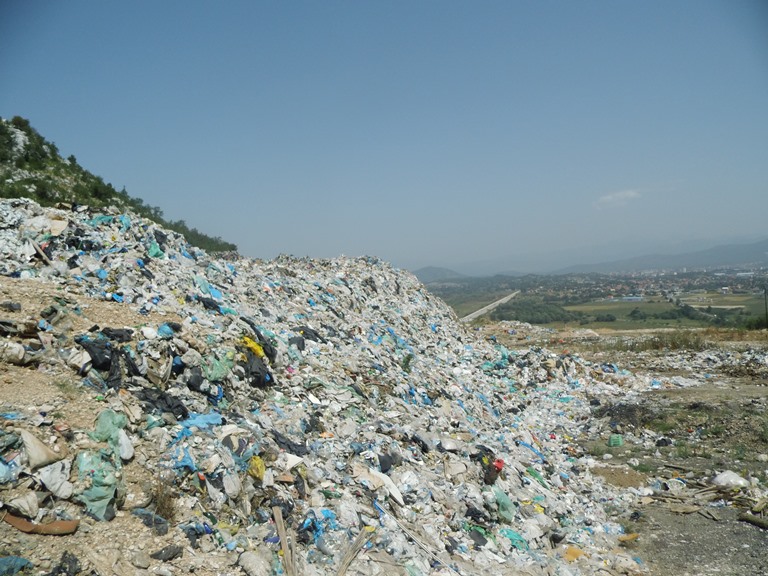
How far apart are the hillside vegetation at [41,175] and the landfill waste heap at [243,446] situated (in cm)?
1265

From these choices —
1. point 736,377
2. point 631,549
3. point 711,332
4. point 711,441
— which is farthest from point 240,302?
point 711,332

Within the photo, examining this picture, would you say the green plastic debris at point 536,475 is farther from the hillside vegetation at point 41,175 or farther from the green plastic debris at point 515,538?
the hillside vegetation at point 41,175

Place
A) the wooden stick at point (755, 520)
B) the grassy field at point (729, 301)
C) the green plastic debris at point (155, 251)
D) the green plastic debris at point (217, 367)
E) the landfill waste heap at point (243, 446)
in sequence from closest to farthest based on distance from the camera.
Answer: the landfill waste heap at point (243, 446) < the wooden stick at point (755, 520) < the green plastic debris at point (217, 367) < the green plastic debris at point (155, 251) < the grassy field at point (729, 301)

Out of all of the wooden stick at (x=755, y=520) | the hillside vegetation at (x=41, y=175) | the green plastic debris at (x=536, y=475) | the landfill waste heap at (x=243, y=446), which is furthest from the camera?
the hillside vegetation at (x=41, y=175)

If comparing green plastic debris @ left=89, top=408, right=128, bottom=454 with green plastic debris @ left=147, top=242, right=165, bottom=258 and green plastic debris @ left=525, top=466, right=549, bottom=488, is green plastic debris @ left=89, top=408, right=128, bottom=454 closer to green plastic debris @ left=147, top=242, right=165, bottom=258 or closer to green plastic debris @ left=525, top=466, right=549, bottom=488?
green plastic debris @ left=147, top=242, right=165, bottom=258

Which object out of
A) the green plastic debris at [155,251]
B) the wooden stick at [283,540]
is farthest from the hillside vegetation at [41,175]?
the wooden stick at [283,540]

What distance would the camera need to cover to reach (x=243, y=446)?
16.3 feet

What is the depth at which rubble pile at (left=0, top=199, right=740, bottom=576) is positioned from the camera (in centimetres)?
393

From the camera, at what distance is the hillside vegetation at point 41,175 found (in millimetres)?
18703

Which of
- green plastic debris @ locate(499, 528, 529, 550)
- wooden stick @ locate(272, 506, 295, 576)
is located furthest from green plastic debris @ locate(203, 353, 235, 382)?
green plastic debris @ locate(499, 528, 529, 550)

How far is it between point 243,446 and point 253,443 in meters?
0.13

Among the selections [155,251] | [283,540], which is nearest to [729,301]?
[155,251]

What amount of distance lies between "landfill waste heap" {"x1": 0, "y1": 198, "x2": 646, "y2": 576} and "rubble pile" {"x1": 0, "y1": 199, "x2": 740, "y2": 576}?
0.02 meters

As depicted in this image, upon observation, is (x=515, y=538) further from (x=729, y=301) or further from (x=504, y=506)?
(x=729, y=301)
